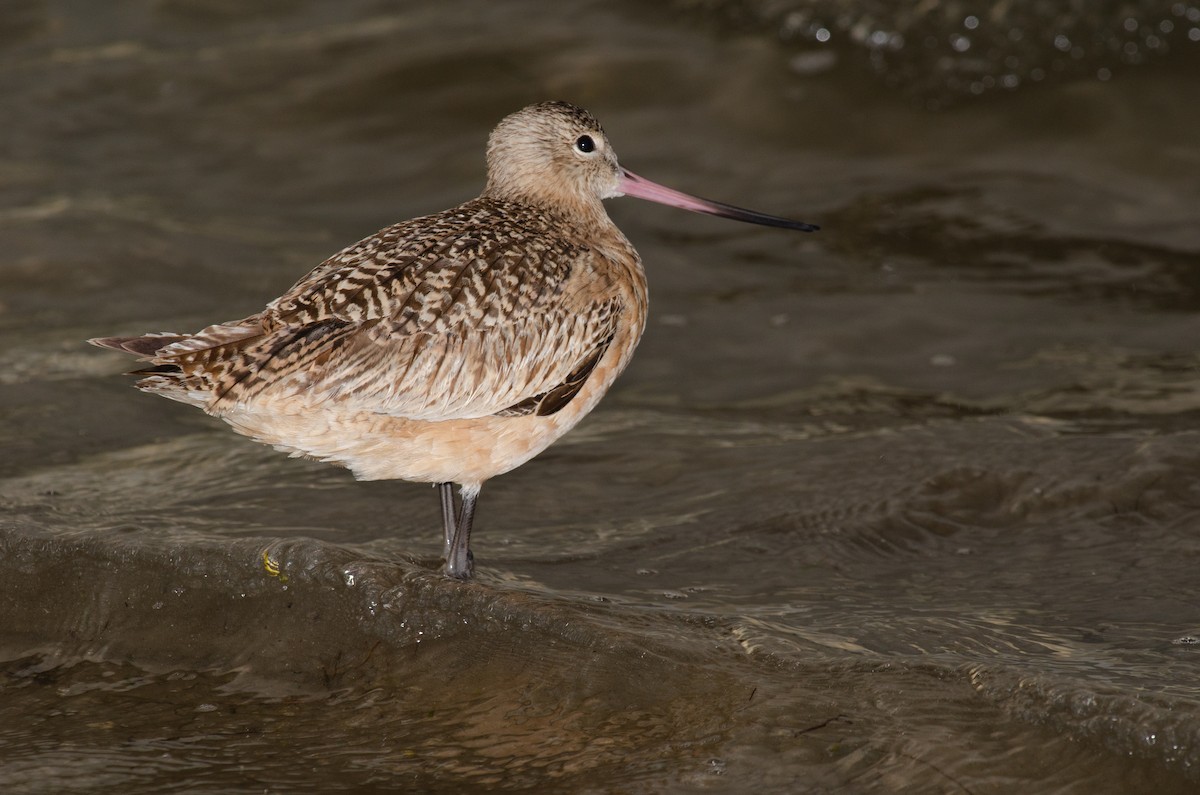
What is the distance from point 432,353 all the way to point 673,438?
2340 mm

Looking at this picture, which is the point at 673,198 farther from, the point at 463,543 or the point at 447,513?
the point at 463,543

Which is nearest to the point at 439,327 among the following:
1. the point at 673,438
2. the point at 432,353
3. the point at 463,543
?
the point at 432,353

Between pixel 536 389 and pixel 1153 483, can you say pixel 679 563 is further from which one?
pixel 1153 483

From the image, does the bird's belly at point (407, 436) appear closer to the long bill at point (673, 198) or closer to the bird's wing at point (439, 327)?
the bird's wing at point (439, 327)

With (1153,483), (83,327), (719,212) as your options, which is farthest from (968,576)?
(83,327)

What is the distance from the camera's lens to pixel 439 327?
16.9 ft

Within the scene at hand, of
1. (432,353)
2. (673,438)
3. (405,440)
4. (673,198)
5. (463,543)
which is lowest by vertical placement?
(673,438)

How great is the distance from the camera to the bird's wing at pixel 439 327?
4984 millimetres

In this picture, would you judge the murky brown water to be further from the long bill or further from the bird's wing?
the long bill

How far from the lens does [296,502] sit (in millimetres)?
6527

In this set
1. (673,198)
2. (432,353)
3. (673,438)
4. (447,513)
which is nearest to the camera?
(432,353)

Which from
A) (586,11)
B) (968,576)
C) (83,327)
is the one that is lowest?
(968,576)

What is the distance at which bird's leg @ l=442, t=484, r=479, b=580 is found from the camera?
18.3ft

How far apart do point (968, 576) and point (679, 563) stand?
43.0 inches
